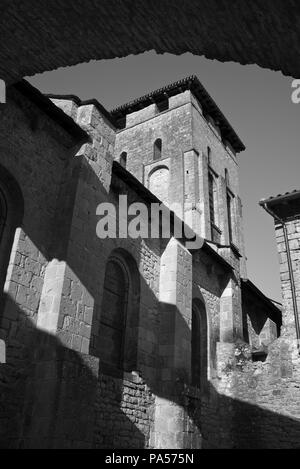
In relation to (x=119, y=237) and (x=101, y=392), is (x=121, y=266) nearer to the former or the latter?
(x=119, y=237)

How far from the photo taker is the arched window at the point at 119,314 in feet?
26.7

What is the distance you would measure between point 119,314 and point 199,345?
3.78m

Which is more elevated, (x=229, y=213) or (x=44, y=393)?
(x=229, y=213)

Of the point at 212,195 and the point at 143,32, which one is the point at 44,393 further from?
the point at 212,195

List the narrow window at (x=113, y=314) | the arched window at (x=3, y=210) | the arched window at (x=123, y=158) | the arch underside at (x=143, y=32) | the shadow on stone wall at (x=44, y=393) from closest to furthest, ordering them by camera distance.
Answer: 1. the arch underside at (x=143, y=32)
2. the shadow on stone wall at (x=44, y=393)
3. the arched window at (x=3, y=210)
4. the narrow window at (x=113, y=314)
5. the arched window at (x=123, y=158)

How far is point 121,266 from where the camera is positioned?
9.09m

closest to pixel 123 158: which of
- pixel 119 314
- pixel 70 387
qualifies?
pixel 119 314

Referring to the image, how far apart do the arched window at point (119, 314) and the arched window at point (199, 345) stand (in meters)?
3.11

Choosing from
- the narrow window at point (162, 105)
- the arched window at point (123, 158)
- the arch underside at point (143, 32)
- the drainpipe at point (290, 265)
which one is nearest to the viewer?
the arch underside at point (143, 32)

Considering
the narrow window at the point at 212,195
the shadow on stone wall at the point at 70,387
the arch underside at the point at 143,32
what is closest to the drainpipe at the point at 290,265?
the shadow on stone wall at the point at 70,387

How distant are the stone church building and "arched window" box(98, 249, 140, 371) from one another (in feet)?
0.08

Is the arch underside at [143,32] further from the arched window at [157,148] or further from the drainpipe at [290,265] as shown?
the arched window at [157,148]

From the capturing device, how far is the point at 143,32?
439 centimetres
